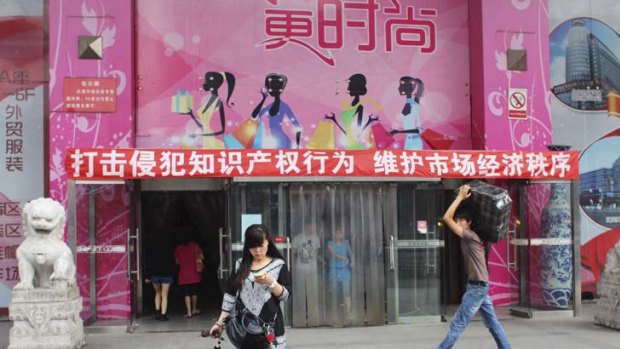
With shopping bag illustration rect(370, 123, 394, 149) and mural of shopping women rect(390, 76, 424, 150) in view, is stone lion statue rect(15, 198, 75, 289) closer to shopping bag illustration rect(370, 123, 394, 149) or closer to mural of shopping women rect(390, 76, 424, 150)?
shopping bag illustration rect(370, 123, 394, 149)

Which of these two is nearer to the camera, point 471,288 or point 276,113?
point 471,288

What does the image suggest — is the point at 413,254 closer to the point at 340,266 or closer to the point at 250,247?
the point at 340,266

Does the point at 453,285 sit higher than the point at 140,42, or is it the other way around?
the point at 140,42

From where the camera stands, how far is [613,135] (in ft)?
40.8

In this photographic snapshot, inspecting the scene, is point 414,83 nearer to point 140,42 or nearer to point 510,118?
point 510,118

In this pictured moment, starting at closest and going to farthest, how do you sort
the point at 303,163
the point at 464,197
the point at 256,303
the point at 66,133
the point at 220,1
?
the point at 256,303
the point at 464,197
the point at 303,163
the point at 66,133
the point at 220,1

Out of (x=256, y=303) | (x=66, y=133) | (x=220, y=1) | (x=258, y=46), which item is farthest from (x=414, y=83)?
(x=256, y=303)

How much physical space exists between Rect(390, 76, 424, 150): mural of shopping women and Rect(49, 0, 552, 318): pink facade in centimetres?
17

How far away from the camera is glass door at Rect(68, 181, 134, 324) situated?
1027 centimetres

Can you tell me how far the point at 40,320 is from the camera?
7895mm

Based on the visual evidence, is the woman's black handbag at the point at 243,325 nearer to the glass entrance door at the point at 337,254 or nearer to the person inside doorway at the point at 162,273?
the glass entrance door at the point at 337,254

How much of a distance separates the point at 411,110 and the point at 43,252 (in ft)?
20.9

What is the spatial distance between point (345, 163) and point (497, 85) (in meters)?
3.60

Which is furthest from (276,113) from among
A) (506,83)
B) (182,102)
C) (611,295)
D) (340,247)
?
(611,295)
